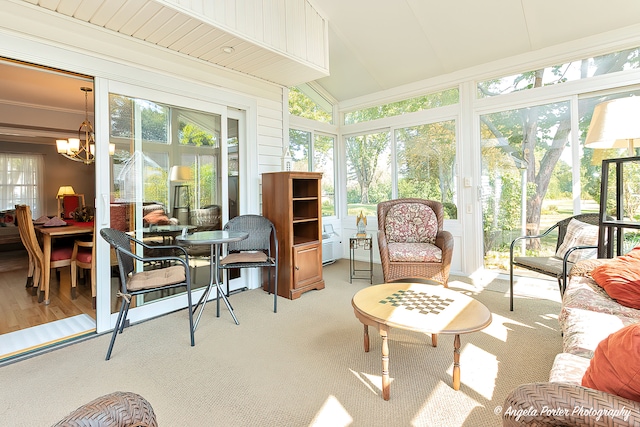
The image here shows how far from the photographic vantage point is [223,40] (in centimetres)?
295

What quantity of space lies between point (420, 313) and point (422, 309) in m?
0.08

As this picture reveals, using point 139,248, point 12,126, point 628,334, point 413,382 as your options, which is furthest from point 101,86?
point 12,126

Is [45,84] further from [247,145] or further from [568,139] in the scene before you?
[568,139]

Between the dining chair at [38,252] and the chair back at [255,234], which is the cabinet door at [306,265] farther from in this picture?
the dining chair at [38,252]

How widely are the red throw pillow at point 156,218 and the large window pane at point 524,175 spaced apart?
3870 millimetres

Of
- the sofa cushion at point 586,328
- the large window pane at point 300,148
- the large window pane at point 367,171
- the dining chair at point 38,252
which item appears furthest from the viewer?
the large window pane at point 367,171

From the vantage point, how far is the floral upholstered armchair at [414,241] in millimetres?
3496

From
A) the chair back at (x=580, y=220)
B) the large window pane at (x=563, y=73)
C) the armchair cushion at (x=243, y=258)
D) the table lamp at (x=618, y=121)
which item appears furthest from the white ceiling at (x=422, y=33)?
the armchair cushion at (x=243, y=258)

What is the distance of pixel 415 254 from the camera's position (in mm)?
3549

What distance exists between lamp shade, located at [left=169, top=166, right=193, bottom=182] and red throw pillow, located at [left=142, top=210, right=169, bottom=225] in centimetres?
36

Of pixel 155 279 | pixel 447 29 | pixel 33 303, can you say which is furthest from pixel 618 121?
pixel 33 303

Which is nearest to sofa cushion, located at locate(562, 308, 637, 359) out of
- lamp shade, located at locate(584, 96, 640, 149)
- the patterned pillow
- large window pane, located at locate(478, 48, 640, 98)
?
lamp shade, located at locate(584, 96, 640, 149)

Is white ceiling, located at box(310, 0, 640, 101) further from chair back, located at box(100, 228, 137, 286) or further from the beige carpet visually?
chair back, located at box(100, 228, 137, 286)

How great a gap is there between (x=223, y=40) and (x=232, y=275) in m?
2.53
